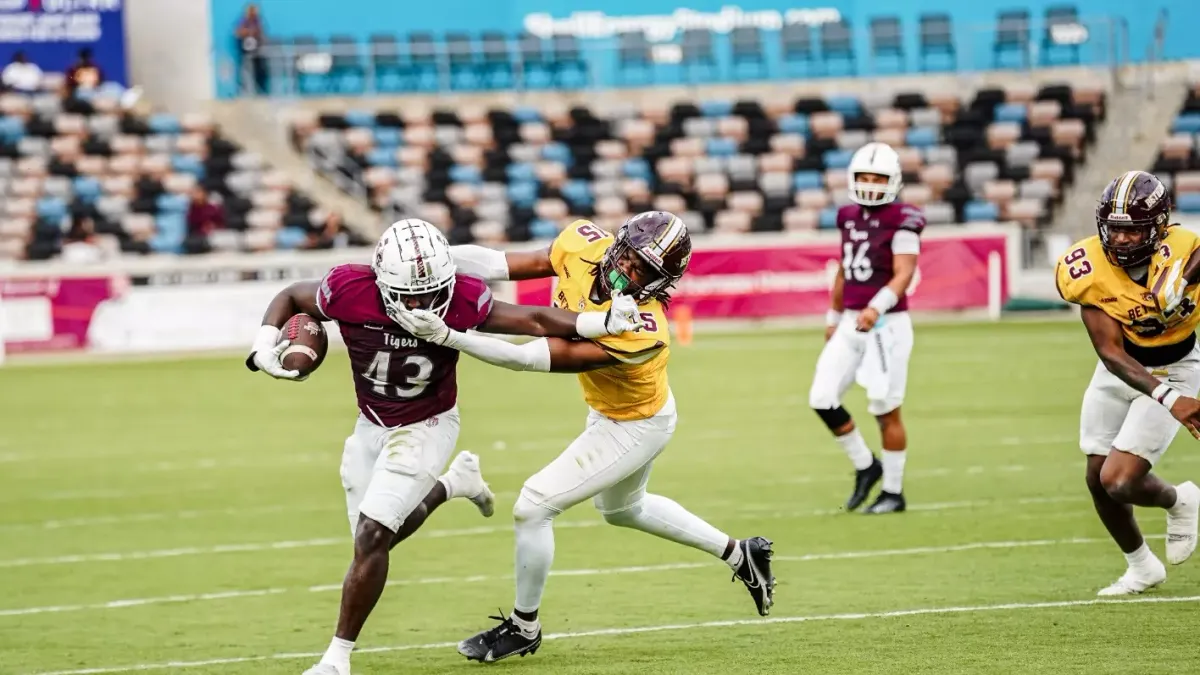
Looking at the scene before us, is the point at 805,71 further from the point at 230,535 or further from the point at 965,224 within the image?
the point at 230,535

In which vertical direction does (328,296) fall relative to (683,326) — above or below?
above

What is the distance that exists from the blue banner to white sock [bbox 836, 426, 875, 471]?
2064cm

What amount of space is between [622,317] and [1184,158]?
22.2 metres

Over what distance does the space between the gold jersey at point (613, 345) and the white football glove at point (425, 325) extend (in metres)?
0.63

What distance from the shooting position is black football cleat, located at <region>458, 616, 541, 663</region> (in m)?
6.70

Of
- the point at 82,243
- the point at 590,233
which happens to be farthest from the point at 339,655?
the point at 82,243

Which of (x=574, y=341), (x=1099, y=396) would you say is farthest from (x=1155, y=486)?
(x=574, y=341)

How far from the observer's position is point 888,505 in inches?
393

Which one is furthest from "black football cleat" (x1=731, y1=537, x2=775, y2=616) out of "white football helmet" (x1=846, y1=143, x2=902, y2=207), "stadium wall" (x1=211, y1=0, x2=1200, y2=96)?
"stadium wall" (x1=211, y1=0, x2=1200, y2=96)

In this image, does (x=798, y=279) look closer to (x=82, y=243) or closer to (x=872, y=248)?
(x=82, y=243)

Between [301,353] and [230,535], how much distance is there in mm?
3799

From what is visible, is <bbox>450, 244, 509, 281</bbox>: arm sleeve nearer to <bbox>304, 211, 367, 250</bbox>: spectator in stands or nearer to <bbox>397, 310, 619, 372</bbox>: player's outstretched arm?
<bbox>397, 310, 619, 372</bbox>: player's outstretched arm

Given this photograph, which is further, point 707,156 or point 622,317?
point 707,156

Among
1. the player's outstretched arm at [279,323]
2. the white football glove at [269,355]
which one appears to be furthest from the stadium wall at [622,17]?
the white football glove at [269,355]
